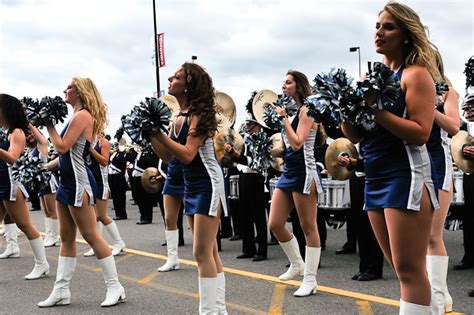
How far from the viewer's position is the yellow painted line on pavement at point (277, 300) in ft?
14.5

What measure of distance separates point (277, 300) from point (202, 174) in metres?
1.60

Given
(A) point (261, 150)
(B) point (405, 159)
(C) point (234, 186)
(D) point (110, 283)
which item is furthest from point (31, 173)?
(B) point (405, 159)

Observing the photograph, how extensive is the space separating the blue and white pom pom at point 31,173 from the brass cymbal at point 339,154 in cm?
303

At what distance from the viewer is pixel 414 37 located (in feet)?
8.84

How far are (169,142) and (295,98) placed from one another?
73.3 inches

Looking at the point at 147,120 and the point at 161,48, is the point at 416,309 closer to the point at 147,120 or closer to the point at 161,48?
the point at 147,120

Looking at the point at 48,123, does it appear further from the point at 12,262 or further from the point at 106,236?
the point at 106,236

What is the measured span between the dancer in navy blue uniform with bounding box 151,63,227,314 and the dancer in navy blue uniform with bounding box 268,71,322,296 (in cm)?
113

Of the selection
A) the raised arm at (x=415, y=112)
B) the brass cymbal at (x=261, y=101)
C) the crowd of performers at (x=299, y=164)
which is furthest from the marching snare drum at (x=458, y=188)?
the raised arm at (x=415, y=112)

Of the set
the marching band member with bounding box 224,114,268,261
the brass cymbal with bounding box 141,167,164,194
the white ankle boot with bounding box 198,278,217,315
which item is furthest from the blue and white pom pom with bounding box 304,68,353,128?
the brass cymbal with bounding box 141,167,164,194

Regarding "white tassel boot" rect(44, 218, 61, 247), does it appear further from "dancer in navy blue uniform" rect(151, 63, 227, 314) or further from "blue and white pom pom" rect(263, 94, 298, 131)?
"dancer in navy blue uniform" rect(151, 63, 227, 314)

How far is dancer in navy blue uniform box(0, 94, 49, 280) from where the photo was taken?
558 centimetres

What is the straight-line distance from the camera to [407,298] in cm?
257

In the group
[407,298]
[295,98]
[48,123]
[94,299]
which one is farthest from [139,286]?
[407,298]
